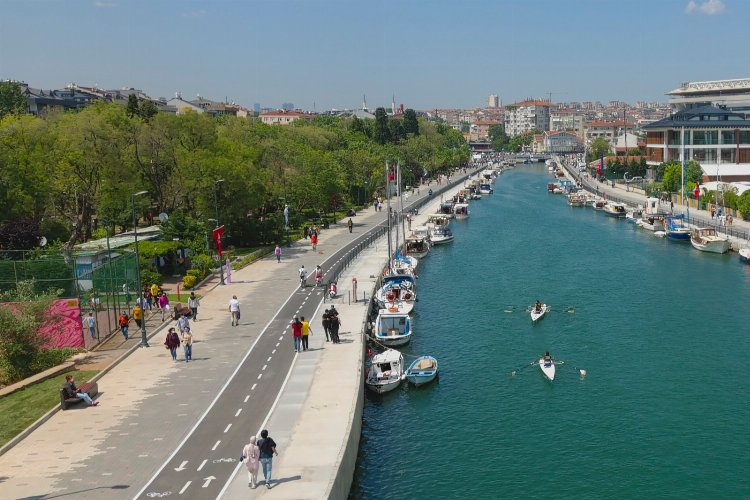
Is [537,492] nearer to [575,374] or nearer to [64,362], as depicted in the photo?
[575,374]

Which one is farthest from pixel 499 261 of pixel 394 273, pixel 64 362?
pixel 64 362

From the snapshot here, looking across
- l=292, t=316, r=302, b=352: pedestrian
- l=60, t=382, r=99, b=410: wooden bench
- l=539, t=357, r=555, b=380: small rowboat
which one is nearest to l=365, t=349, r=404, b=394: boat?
l=292, t=316, r=302, b=352: pedestrian

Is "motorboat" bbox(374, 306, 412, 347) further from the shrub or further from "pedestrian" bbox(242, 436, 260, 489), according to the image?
"pedestrian" bbox(242, 436, 260, 489)

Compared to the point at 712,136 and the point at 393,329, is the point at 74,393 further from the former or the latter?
the point at 712,136

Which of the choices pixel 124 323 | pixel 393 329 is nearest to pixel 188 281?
pixel 124 323

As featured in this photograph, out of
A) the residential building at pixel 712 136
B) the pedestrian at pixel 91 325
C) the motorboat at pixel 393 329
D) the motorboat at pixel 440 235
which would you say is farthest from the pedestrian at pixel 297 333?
the residential building at pixel 712 136

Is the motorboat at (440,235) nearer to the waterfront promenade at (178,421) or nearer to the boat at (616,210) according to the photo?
the boat at (616,210)
